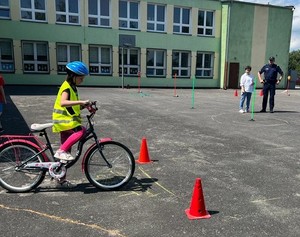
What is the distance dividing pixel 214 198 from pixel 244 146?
324 cm

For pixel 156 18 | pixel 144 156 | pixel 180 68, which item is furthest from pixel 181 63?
pixel 144 156

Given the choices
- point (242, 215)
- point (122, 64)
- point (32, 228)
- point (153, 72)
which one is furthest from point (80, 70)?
point (153, 72)

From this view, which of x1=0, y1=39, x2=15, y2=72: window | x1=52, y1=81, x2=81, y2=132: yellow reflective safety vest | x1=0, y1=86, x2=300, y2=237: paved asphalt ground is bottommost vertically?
x1=0, y1=86, x2=300, y2=237: paved asphalt ground

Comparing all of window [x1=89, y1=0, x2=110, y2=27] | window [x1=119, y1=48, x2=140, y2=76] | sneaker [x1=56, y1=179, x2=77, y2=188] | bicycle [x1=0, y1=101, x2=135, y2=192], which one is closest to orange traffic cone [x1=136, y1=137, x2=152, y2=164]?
bicycle [x1=0, y1=101, x2=135, y2=192]

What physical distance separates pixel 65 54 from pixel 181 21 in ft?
35.0

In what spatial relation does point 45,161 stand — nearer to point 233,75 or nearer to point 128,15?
point 128,15

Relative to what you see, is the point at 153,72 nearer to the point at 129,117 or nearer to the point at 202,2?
A: the point at 202,2

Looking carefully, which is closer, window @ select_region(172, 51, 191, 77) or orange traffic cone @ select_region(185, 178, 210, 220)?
orange traffic cone @ select_region(185, 178, 210, 220)

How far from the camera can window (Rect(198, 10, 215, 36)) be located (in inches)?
1134

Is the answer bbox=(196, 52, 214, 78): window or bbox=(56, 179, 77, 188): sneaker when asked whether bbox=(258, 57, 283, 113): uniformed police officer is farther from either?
bbox=(196, 52, 214, 78): window

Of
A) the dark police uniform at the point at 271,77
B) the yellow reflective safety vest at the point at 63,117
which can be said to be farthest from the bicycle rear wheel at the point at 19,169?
the dark police uniform at the point at 271,77

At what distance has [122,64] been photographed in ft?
81.3

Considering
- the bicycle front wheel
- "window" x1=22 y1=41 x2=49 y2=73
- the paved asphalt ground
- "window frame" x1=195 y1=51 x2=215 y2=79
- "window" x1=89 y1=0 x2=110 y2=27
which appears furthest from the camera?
"window frame" x1=195 y1=51 x2=215 y2=79

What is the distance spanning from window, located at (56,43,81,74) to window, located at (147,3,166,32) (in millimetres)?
6447
